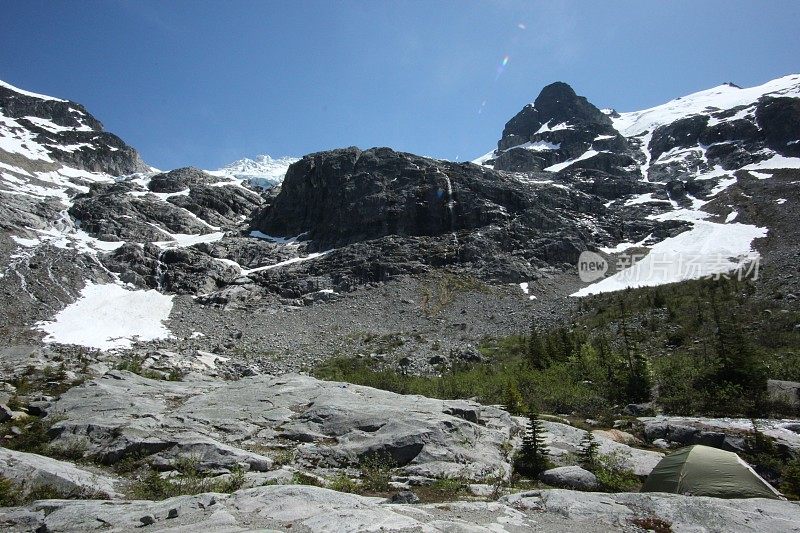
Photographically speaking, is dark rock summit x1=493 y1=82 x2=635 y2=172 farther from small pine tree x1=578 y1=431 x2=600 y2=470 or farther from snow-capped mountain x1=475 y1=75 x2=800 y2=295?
small pine tree x1=578 y1=431 x2=600 y2=470

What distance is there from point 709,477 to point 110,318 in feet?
185

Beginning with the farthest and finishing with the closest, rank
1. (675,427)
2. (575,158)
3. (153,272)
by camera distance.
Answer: (575,158)
(153,272)
(675,427)

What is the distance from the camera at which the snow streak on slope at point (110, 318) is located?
41.4m

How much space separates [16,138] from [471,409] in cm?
16225

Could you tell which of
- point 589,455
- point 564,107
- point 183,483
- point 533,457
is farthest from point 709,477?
point 564,107

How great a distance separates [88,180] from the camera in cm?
11525

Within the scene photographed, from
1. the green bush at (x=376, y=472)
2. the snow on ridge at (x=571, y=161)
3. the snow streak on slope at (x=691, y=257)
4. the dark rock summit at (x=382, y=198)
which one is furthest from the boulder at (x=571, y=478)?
the snow on ridge at (x=571, y=161)

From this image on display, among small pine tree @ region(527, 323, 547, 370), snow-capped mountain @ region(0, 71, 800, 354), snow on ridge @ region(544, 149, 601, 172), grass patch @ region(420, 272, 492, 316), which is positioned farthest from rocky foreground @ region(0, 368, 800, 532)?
snow on ridge @ region(544, 149, 601, 172)

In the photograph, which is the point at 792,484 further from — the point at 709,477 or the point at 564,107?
the point at 564,107

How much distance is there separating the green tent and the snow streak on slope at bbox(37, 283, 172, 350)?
4355 centimetres

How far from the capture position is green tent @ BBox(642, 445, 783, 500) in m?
9.81

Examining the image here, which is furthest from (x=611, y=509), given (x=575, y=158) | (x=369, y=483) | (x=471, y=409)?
(x=575, y=158)

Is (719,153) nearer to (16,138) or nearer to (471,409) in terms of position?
(471,409)

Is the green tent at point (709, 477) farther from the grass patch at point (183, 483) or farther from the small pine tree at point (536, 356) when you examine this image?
the small pine tree at point (536, 356)
